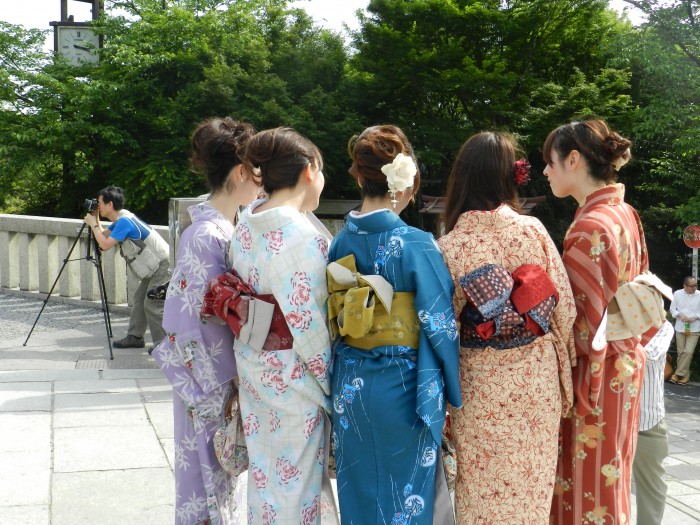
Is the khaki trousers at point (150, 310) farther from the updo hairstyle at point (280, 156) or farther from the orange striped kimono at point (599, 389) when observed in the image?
the orange striped kimono at point (599, 389)

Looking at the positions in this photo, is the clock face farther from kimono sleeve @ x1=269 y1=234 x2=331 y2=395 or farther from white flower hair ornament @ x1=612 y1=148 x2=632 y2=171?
white flower hair ornament @ x1=612 y1=148 x2=632 y2=171

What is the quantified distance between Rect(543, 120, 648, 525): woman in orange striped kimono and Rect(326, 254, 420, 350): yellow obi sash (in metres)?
0.69

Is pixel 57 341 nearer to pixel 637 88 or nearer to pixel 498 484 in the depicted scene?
pixel 498 484

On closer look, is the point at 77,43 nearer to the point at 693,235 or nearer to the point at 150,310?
the point at 150,310

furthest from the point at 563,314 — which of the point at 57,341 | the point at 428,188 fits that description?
the point at 428,188

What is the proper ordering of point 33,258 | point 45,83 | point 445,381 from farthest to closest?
point 45,83 → point 33,258 → point 445,381

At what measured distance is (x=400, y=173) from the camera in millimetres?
2404

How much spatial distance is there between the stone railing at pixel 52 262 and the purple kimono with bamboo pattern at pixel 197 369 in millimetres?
6049

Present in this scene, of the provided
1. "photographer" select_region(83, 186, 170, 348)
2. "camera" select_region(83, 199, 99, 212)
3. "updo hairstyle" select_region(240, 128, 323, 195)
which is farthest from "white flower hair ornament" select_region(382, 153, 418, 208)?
"camera" select_region(83, 199, 99, 212)

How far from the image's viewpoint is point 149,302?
258 inches

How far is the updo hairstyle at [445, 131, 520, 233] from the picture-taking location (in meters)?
2.55

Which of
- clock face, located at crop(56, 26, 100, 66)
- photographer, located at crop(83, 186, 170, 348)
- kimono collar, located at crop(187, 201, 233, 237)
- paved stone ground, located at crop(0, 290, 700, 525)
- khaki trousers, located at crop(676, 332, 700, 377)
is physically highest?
clock face, located at crop(56, 26, 100, 66)

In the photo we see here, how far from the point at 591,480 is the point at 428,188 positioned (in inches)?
504

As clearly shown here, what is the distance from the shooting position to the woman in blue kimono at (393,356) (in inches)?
94.2
